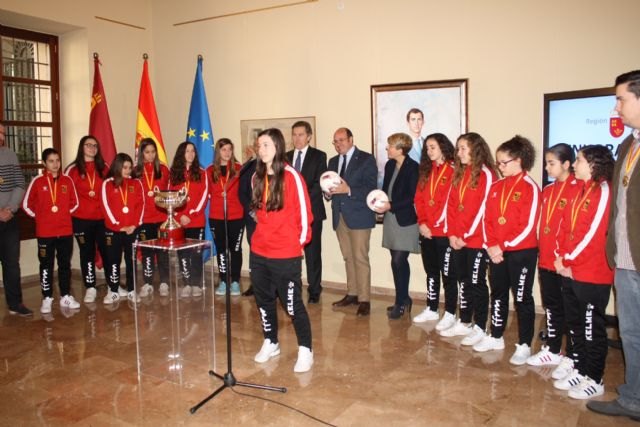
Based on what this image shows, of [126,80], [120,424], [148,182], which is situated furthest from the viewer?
[126,80]

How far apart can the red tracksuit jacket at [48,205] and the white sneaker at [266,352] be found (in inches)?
96.9

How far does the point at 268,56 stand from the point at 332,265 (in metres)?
2.44

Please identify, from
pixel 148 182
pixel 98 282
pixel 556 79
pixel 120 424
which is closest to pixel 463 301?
pixel 556 79

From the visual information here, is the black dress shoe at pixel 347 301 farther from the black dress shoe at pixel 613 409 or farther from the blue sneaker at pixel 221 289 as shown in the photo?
the black dress shoe at pixel 613 409

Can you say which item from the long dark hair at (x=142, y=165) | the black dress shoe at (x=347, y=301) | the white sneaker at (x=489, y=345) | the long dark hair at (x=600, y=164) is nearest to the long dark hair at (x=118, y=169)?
the long dark hair at (x=142, y=165)

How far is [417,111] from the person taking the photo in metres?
5.28

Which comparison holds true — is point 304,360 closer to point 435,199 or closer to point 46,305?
point 435,199

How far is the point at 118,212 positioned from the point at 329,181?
209 cm

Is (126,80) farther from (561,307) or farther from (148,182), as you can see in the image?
(561,307)

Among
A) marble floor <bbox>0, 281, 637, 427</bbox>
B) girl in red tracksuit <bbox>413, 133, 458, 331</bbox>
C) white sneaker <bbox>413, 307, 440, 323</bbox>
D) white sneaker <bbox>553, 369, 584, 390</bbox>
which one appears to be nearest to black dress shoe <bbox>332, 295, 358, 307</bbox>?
marble floor <bbox>0, 281, 637, 427</bbox>

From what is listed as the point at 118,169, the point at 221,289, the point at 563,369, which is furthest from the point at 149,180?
the point at 563,369

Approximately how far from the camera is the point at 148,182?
558 centimetres

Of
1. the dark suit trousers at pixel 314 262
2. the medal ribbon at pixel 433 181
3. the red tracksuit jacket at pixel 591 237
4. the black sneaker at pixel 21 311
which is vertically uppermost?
the medal ribbon at pixel 433 181

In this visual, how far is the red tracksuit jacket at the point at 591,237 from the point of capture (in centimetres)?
306
